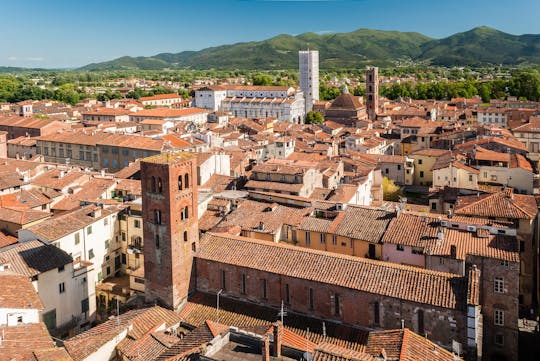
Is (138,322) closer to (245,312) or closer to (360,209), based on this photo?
(245,312)

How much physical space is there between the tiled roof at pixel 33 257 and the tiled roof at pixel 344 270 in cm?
800

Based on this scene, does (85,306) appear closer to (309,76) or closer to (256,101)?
(256,101)

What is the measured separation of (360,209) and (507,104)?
83.3m

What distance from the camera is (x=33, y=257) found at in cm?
2817

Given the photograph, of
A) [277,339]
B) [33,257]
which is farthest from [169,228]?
[277,339]

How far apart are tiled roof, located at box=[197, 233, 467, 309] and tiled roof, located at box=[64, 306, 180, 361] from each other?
3508 mm

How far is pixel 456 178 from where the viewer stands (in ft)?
160

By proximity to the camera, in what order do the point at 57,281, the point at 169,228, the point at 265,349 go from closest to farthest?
1. the point at 265,349
2. the point at 169,228
3. the point at 57,281

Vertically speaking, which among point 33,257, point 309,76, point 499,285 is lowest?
point 499,285

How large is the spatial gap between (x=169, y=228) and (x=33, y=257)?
7946 mm

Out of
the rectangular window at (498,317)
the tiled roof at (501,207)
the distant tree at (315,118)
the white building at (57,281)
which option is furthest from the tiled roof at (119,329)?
the distant tree at (315,118)

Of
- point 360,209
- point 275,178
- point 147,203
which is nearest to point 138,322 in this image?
point 147,203

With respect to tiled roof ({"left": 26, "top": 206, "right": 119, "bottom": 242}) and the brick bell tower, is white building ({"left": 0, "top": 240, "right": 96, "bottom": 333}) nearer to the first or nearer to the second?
tiled roof ({"left": 26, "top": 206, "right": 119, "bottom": 242})

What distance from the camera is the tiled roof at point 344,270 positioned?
2156 centimetres
